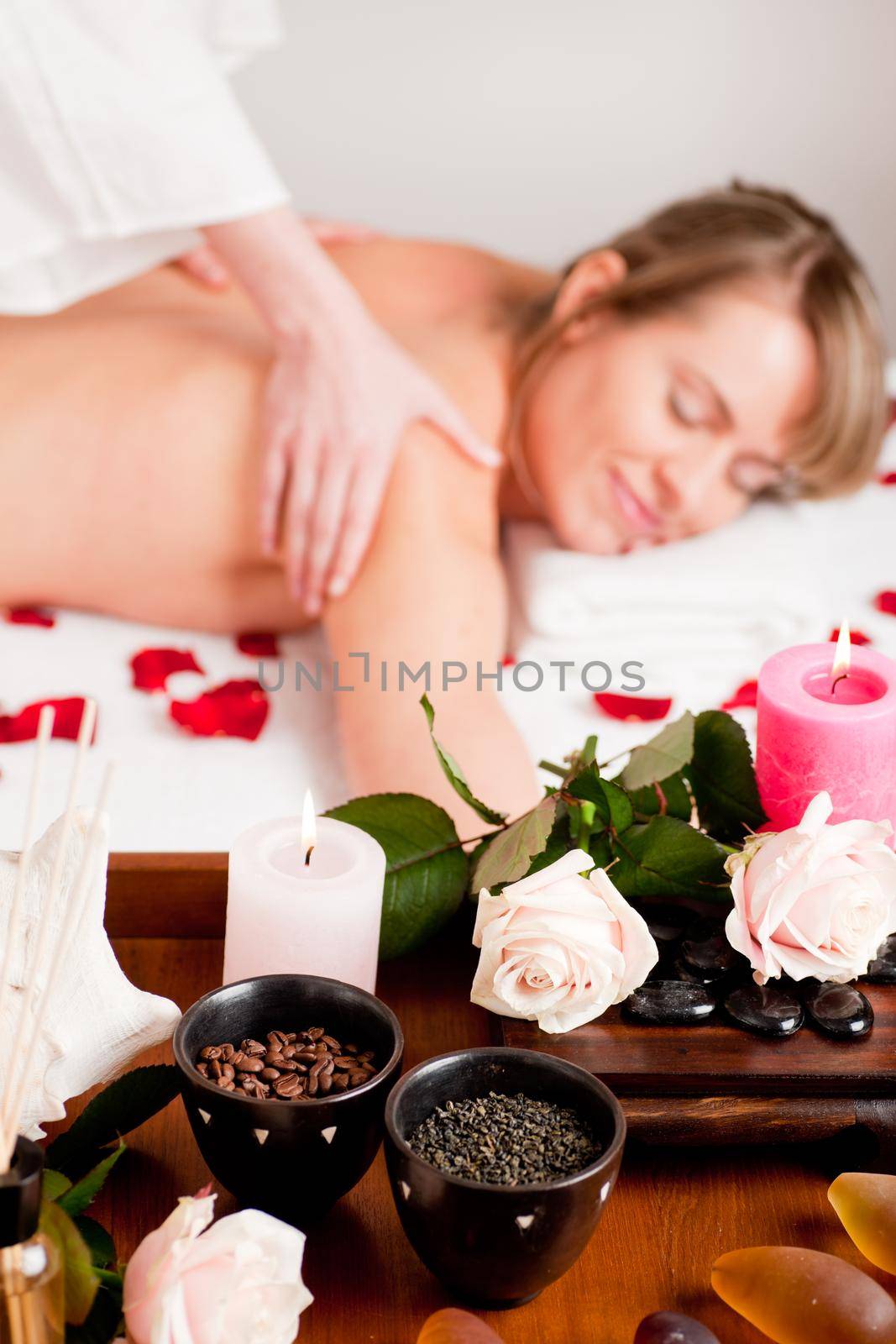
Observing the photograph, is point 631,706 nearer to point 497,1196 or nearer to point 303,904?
point 303,904

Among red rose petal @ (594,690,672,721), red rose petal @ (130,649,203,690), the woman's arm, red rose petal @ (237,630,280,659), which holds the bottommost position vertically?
red rose petal @ (237,630,280,659)

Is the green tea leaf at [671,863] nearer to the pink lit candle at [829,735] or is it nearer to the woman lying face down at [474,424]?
the pink lit candle at [829,735]

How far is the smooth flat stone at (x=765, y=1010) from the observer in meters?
0.68

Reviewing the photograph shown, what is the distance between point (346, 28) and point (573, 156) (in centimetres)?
45

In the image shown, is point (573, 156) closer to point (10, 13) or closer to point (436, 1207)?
point (10, 13)

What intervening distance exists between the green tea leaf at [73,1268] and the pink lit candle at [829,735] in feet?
1.47

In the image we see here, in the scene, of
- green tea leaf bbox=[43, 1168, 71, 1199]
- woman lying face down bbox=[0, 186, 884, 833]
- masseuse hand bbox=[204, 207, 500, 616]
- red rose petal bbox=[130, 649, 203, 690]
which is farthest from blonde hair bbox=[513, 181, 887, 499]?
green tea leaf bbox=[43, 1168, 71, 1199]

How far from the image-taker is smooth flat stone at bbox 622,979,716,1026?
0.68 m

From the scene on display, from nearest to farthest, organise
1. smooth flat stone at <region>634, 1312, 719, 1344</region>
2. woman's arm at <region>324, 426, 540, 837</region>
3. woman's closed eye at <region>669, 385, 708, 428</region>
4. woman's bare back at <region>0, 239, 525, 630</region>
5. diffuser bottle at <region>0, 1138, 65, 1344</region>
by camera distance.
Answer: diffuser bottle at <region>0, 1138, 65, 1344</region> < smooth flat stone at <region>634, 1312, 719, 1344</region> < woman's arm at <region>324, 426, 540, 837</region> < woman's bare back at <region>0, 239, 525, 630</region> < woman's closed eye at <region>669, 385, 708, 428</region>

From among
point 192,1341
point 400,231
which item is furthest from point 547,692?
point 400,231

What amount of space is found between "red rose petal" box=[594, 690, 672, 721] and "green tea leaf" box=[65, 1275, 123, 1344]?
87 cm

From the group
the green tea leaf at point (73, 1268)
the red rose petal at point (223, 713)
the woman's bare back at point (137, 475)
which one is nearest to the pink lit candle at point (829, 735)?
the green tea leaf at point (73, 1268)

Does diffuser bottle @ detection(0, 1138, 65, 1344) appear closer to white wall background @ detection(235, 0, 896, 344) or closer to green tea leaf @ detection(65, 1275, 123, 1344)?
green tea leaf @ detection(65, 1275, 123, 1344)

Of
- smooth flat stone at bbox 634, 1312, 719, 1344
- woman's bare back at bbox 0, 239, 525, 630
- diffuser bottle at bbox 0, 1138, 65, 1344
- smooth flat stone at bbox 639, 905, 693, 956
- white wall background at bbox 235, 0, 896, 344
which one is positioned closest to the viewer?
diffuser bottle at bbox 0, 1138, 65, 1344
